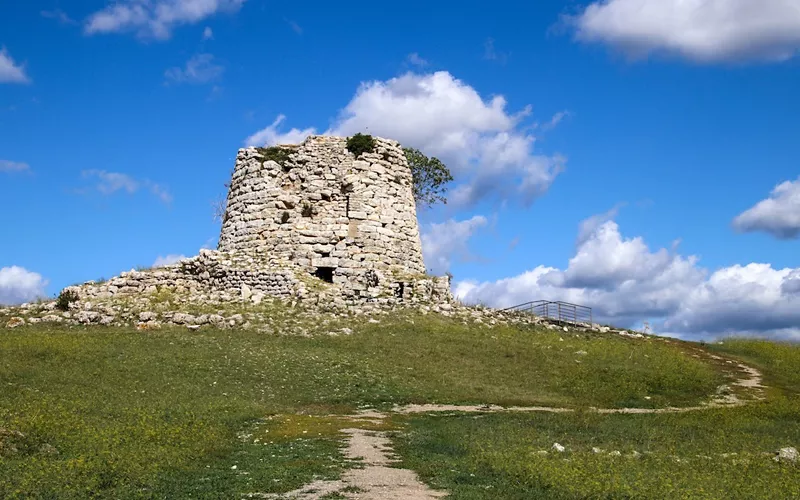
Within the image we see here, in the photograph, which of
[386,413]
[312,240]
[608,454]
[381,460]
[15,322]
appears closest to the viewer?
[381,460]

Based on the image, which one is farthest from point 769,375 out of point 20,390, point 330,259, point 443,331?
point 20,390

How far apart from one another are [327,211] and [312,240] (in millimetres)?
1872

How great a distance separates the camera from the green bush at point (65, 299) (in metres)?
37.9

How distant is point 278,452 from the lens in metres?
16.5

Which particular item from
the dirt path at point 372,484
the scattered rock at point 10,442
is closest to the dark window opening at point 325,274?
the dirt path at point 372,484

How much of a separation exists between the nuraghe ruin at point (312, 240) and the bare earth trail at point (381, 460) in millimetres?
14624

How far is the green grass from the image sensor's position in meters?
12.9

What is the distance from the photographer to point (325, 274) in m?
43.0

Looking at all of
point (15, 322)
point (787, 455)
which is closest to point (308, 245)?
point (15, 322)

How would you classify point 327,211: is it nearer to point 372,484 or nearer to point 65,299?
point 65,299

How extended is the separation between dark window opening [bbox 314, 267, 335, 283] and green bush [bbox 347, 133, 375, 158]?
6743 mm

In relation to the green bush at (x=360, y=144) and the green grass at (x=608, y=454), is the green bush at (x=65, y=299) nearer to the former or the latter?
the green bush at (x=360, y=144)

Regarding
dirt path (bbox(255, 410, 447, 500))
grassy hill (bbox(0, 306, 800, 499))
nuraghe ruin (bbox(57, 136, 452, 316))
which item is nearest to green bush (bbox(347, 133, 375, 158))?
nuraghe ruin (bbox(57, 136, 452, 316))

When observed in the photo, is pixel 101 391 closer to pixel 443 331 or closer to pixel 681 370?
pixel 443 331
